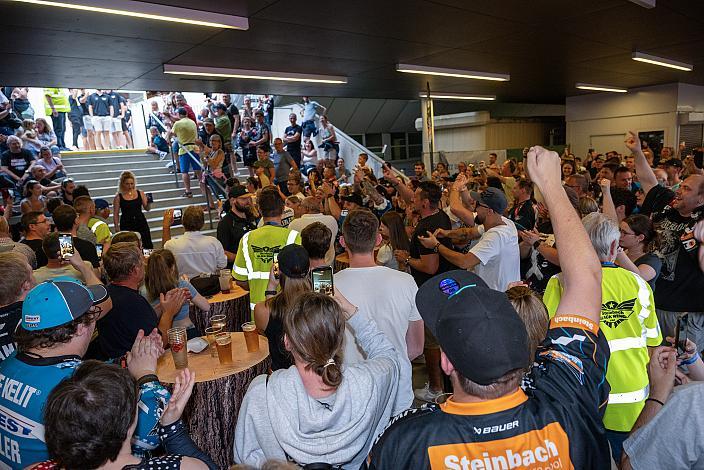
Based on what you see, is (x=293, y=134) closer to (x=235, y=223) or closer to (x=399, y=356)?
(x=235, y=223)

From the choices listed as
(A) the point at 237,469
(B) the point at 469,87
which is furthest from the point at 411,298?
(B) the point at 469,87

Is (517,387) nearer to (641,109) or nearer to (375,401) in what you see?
(375,401)

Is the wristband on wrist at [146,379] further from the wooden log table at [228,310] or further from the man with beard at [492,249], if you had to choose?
the wooden log table at [228,310]

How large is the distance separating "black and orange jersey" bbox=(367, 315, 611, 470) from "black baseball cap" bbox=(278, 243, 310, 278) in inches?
49.2

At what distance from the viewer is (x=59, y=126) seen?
40.5ft

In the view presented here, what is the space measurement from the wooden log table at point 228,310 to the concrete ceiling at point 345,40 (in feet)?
9.04

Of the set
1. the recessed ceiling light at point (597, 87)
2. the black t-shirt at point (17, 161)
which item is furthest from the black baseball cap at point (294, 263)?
the recessed ceiling light at point (597, 87)

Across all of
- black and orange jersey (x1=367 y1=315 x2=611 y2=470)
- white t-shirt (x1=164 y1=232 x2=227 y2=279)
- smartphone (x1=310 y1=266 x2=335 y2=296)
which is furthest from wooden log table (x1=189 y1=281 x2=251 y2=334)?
black and orange jersey (x1=367 y1=315 x2=611 y2=470)

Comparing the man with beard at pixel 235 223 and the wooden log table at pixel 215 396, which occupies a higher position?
the man with beard at pixel 235 223

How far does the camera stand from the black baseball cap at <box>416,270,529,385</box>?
3.41 feet

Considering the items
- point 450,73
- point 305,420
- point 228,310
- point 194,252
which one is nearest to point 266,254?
point 228,310

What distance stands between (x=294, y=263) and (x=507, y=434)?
144cm

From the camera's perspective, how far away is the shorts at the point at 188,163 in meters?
10.2

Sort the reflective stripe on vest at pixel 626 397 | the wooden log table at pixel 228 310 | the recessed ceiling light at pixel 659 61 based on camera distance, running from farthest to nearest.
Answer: the recessed ceiling light at pixel 659 61
the wooden log table at pixel 228 310
the reflective stripe on vest at pixel 626 397
